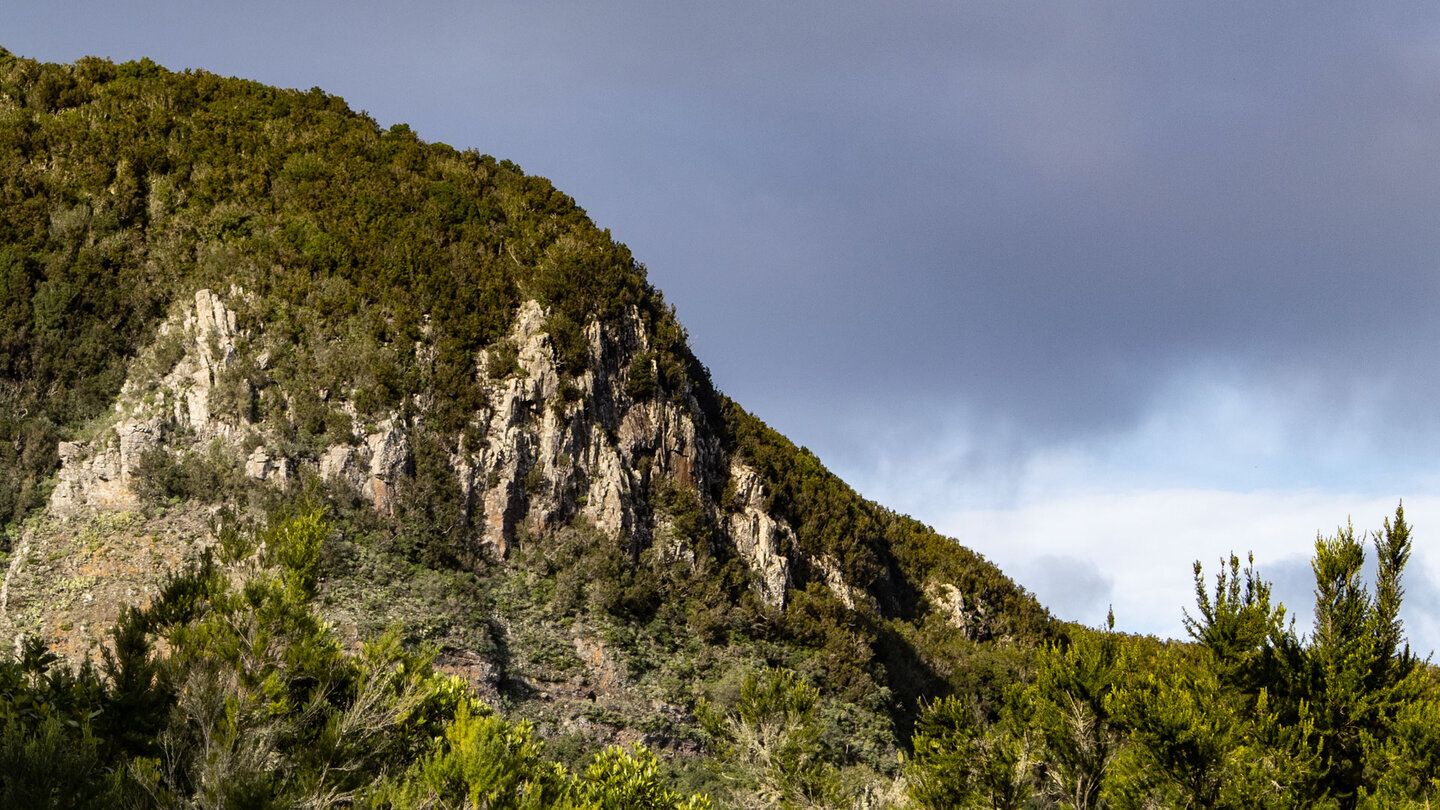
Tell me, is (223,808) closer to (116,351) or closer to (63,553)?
(63,553)

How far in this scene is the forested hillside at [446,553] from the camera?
32.1ft

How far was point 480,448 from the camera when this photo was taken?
65.2ft

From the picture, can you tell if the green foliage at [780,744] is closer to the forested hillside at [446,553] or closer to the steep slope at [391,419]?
the forested hillside at [446,553]

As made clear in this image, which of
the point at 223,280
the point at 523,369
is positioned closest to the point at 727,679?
the point at 523,369

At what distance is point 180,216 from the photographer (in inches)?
864

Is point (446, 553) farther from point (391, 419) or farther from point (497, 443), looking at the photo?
point (391, 419)

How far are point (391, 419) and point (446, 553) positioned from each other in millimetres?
3332

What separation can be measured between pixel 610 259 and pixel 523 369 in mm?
4667

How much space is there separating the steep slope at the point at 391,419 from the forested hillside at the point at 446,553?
3.4 inches

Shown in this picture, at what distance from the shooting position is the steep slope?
17562mm

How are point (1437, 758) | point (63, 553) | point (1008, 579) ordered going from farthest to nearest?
point (1008, 579) → point (63, 553) → point (1437, 758)

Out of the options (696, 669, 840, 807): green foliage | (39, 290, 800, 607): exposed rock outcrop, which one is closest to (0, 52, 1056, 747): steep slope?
(39, 290, 800, 607): exposed rock outcrop

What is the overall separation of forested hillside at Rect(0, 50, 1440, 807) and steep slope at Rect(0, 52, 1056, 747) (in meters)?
0.09

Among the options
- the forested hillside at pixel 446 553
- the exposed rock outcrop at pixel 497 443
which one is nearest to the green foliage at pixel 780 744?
the forested hillside at pixel 446 553
